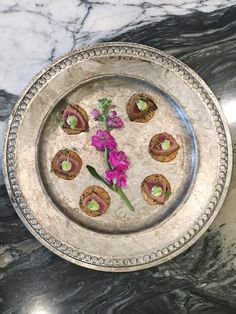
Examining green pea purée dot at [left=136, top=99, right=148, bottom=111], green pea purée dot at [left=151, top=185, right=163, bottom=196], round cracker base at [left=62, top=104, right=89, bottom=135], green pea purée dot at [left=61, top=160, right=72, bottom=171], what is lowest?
green pea purée dot at [left=151, top=185, right=163, bottom=196]

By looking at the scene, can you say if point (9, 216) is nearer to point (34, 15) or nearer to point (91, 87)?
point (91, 87)

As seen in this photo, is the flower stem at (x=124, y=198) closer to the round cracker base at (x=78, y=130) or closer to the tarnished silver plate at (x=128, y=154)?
the tarnished silver plate at (x=128, y=154)

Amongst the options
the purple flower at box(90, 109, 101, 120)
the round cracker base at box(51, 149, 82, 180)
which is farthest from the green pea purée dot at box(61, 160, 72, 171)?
the purple flower at box(90, 109, 101, 120)

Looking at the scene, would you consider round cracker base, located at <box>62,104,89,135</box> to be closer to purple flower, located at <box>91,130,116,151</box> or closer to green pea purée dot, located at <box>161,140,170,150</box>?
purple flower, located at <box>91,130,116,151</box>

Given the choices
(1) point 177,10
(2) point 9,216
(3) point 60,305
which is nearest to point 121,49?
(1) point 177,10

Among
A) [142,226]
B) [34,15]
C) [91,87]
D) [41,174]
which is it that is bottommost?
[142,226]

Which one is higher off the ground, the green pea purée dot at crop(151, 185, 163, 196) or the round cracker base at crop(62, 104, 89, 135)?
the round cracker base at crop(62, 104, 89, 135)

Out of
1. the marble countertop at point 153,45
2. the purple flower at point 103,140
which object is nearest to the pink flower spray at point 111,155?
the purple flower at point 103,140
